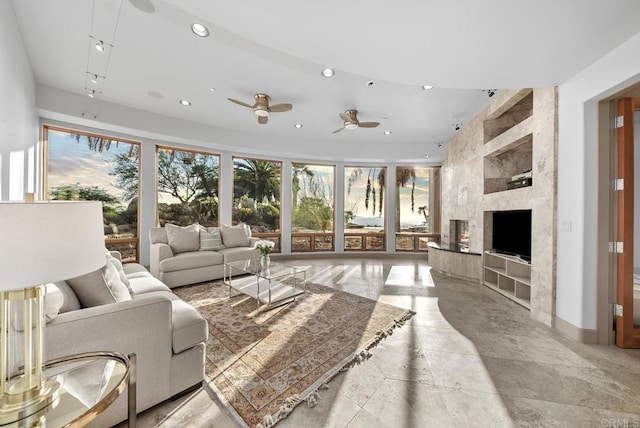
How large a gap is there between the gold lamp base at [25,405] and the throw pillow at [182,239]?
3.58m

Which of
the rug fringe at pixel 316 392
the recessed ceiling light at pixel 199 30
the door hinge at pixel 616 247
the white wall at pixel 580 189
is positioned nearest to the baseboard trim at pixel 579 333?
the white wall at pixel 580 189

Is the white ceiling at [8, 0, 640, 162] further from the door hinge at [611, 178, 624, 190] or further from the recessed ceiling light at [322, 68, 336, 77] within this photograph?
the door hinge at [611, 178, 624, 190]

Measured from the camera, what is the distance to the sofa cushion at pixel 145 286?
93.9 inches

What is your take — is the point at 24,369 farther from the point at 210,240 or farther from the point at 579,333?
the point at 579,333

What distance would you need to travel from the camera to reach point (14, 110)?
245 centimetres

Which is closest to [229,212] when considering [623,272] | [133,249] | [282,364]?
[133,249]

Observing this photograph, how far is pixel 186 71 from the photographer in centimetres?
324

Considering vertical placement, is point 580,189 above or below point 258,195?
below

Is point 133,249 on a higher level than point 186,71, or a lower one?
lower

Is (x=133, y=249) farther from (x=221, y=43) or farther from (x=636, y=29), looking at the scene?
(x=636, y=29)

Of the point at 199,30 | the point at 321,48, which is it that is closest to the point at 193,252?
the point at 199,30

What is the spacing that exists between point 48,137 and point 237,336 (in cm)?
479

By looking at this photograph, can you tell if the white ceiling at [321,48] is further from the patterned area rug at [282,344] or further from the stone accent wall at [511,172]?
the patterned area rug at [282,344]

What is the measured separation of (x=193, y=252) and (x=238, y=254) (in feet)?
2.50
